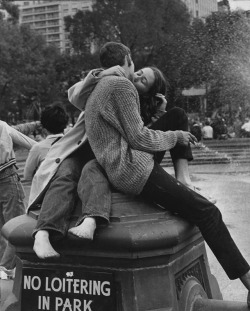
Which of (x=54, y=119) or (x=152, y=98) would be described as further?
(x=54, y=119)

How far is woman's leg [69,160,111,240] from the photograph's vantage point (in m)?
2.33

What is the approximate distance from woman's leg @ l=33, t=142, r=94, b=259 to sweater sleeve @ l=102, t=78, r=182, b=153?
1.14ft

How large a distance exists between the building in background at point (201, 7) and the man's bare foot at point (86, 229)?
29492 mm

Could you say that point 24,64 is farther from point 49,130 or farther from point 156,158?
point 156,158

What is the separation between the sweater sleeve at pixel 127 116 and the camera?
2.52 m

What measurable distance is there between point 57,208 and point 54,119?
77.8 inches

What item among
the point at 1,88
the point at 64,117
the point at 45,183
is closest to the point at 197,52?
the point at 1,88

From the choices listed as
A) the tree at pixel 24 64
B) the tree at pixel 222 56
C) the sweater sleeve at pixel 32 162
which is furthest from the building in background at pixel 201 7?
the sweater sleeve at pixel 32 162

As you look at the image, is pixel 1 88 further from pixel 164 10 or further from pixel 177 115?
pixel 177 115

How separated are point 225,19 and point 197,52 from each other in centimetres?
229

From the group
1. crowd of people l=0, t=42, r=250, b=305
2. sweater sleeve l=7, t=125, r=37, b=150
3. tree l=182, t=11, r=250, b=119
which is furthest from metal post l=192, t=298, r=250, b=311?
tree l=182, t=11, r=250, b=119

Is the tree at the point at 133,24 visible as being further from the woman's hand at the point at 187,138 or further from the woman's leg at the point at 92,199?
the woman's leg at the point at 92,199

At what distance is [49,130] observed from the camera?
439cm

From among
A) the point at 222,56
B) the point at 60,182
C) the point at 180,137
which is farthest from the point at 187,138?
the point at 222,56
